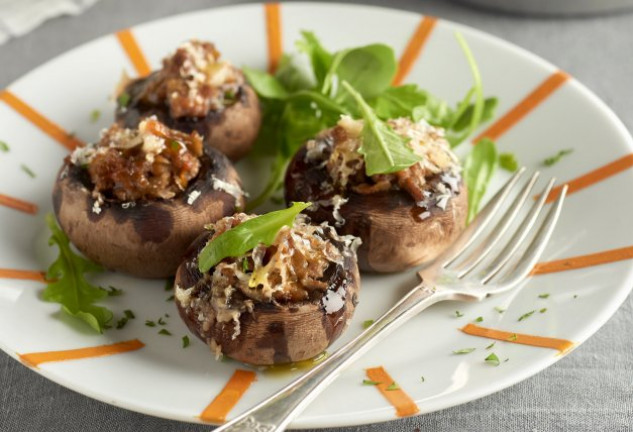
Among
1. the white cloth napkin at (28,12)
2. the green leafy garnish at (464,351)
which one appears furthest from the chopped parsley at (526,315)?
the white cloth napkin at (28,12)

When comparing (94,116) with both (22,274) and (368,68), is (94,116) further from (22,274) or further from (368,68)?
(368,68)

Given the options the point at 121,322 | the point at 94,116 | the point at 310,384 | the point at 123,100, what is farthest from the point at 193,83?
the point at 310,384

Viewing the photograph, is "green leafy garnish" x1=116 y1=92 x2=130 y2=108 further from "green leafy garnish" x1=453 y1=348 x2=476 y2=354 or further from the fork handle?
"green leafy garnish" x1=453 y1=348 x2=476 y2=354

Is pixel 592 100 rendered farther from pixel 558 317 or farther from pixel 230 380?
pixel 230 380

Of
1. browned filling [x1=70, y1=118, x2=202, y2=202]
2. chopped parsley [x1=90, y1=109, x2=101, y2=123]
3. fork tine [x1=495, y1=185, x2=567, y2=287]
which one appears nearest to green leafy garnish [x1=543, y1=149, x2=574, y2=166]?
fork tine [x1=495, y1=185, x2=567, y2=287]

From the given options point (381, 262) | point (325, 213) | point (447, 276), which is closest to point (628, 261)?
point (447, 276)
